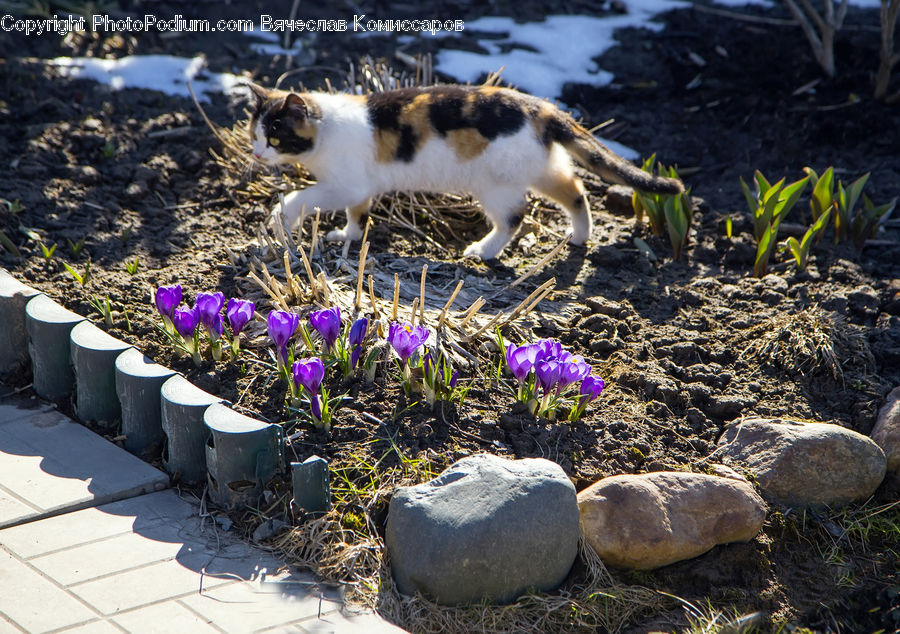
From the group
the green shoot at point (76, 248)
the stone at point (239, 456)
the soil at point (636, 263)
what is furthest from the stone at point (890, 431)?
the green shoot at point (76, 248)

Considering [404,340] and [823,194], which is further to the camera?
[823,194]

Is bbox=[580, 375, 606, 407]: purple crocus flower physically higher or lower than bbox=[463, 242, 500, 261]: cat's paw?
lower

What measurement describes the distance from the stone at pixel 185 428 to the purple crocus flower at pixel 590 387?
122cm

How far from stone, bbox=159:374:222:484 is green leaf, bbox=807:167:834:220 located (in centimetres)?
306

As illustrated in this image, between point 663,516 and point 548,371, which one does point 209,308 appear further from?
point 663,516

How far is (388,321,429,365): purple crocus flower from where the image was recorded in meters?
3.00

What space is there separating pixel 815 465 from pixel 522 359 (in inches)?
40.4

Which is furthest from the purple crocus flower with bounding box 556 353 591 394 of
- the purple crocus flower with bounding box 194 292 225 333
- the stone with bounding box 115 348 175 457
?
the stone with bounding box 115 348 175 457

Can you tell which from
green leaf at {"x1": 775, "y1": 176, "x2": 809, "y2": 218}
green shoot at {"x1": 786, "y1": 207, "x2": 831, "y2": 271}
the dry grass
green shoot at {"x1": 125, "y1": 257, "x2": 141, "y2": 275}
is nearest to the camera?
the dry grass

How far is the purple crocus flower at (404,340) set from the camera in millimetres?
3002

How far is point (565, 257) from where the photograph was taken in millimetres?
4426

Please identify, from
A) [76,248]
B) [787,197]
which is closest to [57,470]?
[76,248]

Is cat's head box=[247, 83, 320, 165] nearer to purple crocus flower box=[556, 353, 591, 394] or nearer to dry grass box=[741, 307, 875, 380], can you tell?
purple crocus flower box=[556, 353, 591, 394]

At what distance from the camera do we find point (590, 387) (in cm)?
297
